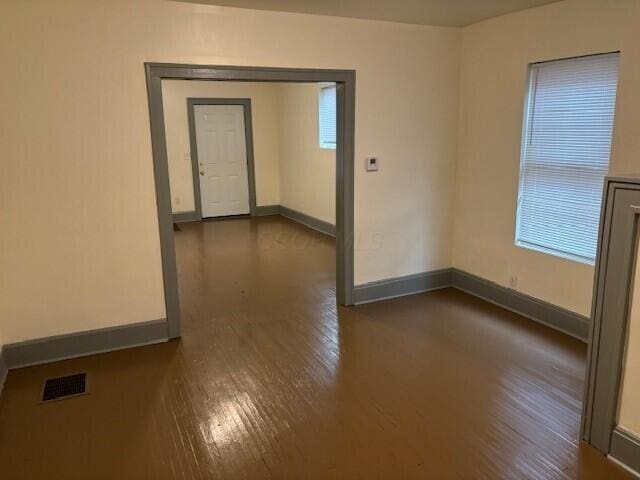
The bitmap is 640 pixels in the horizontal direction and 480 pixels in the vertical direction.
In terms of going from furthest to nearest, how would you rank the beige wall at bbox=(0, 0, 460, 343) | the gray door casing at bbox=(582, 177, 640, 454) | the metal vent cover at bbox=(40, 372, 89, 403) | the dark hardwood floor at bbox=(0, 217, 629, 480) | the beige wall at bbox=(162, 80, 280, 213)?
the beige wall at bbox=(162, 80, 280, 213)
the beige wall at bbox=(0, 0, 460, 343)
the metal vent cover at bbox=(40, 372, 89, 403)
the dark hardwood floor at bbox=(0, 217, 629, 480)
the gray door casing at bbox=(582, 177, 640, 454)

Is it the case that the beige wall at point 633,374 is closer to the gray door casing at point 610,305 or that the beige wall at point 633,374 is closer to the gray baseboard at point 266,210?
the gray door casing at point 610,305

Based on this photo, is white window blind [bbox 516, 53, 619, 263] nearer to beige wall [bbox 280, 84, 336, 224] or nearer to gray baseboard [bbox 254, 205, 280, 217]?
beige wall [bbox 280, 84, 336, 224]

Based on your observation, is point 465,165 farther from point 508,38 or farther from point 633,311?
point 633,311

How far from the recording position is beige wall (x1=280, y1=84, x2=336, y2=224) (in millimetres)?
7004

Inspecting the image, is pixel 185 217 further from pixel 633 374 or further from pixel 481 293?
pixel 633 374

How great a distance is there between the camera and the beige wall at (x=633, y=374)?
7.08 ft

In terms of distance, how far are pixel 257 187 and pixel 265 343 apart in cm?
535

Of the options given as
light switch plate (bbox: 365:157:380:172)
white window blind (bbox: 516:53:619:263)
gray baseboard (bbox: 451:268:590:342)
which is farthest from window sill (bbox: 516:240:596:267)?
light switch plate (bbox: 365:157:380:172)

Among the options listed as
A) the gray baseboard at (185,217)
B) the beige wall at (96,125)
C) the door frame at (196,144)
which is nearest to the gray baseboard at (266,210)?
the door frame at (196,144)

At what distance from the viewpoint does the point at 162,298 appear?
3.66m

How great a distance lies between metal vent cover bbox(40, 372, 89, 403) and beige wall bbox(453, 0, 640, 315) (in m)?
3.41

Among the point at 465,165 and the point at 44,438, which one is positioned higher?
the point at 465,165

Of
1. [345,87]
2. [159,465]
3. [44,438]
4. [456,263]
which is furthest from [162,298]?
[456,263]

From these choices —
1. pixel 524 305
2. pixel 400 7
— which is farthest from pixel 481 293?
pixel 400 7
